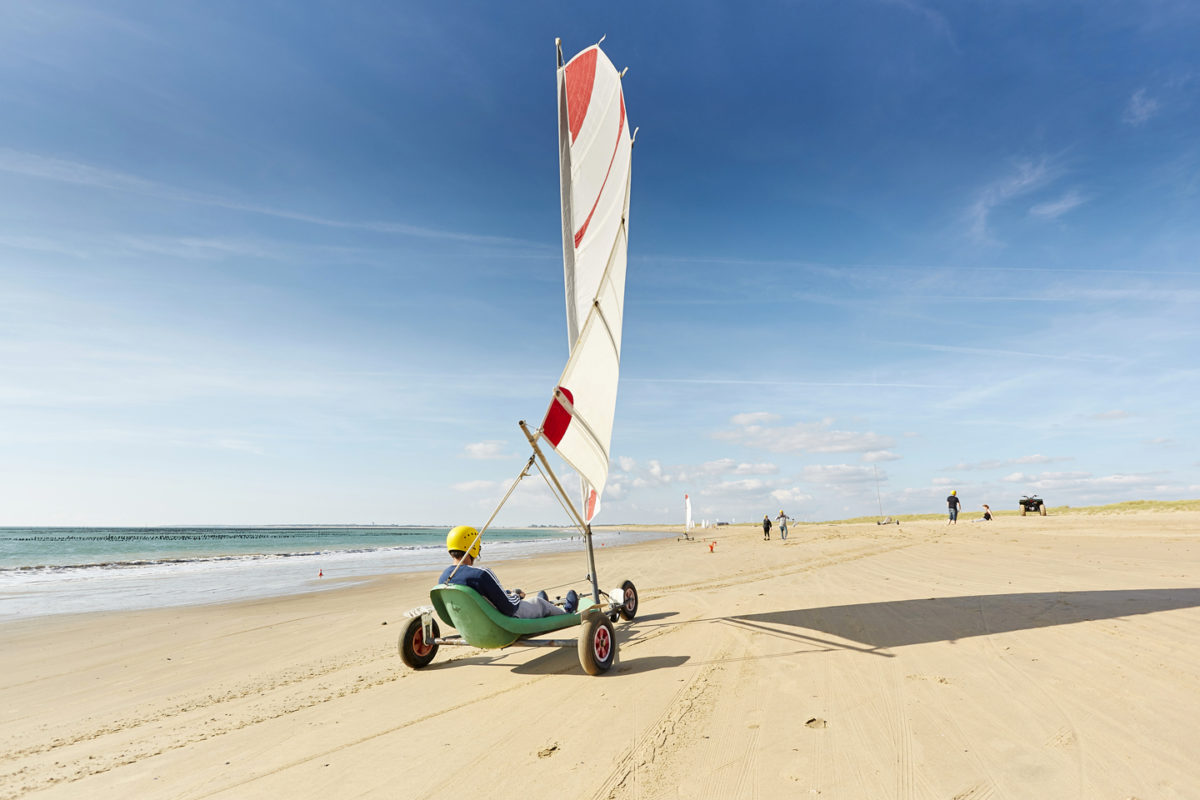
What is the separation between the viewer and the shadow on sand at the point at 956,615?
6.32m

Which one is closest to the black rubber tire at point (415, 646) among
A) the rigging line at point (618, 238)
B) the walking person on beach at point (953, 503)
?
the rigging line at point (618, 238)

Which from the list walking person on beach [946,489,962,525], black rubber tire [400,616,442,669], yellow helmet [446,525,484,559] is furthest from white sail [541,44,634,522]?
walking person on beach [946,489,962,525]

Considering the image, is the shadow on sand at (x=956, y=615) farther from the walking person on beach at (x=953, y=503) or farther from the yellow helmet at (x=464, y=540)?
the walking person on beach at (x=953, y=503)

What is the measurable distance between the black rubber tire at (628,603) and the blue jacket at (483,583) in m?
2.79

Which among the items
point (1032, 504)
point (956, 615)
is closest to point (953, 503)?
point (1032, 504)

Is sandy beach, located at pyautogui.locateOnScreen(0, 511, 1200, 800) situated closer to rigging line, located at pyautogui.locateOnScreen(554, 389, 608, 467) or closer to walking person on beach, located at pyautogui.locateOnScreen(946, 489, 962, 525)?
rigging line, located at pyautogui.locateOnScreen(554, 389, 608, 467)

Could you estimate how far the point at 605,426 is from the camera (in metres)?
6.84

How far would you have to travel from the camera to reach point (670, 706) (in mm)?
4391

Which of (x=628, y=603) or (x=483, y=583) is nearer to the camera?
(x=483, y=583)

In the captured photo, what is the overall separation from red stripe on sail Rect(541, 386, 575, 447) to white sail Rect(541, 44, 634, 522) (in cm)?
1

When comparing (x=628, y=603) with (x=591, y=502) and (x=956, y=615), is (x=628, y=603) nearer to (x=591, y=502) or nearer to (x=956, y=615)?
(x=591, y=502)

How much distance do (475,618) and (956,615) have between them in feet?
20.0

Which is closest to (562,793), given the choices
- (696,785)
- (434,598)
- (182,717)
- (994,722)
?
(696,785)

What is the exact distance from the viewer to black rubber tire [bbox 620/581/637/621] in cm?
802
